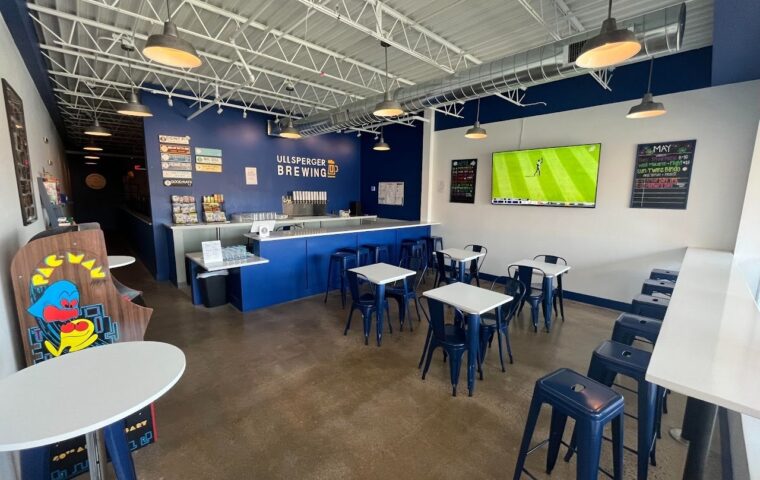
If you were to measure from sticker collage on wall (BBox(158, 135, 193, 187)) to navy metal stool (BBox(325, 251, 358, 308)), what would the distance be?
3.69 m

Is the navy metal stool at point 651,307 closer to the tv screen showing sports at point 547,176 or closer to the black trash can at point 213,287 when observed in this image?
the tv screen showing sports at point 547,176

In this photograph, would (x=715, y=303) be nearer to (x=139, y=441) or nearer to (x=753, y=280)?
(x=753, y=280)

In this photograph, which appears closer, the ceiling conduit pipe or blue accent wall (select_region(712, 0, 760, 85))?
blue accent wall (select_region(712, 0, 760, 85))

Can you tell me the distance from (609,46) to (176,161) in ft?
23.0

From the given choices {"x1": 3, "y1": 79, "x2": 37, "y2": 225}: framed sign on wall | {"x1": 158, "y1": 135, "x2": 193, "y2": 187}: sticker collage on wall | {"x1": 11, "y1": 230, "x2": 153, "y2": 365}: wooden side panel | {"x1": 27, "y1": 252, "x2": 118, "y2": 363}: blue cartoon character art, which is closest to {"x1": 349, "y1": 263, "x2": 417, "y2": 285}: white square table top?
{"x1": 11, "y1": 230, "x2": 153, "y2": 365}: wooden side panel

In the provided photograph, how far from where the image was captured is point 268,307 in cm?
475

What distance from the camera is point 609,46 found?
202cm

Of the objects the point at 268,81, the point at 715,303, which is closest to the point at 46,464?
the point at 715,303

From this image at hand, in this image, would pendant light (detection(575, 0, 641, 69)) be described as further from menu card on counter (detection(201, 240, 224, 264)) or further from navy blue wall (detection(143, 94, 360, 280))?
navy blue wall (detection(143, 94, 360, 280))

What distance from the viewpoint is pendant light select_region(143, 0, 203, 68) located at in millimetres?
2242

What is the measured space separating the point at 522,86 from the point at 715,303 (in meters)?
3.01

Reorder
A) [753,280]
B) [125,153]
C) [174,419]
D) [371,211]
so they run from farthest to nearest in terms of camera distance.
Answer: [125,153] < [371,211] < [753,280] < [174,419]

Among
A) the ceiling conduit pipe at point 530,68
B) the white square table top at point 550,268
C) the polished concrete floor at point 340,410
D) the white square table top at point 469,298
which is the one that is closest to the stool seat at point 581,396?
the polished concrete floor at point 340,410

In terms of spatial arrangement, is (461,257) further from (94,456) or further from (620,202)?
(94,456)
